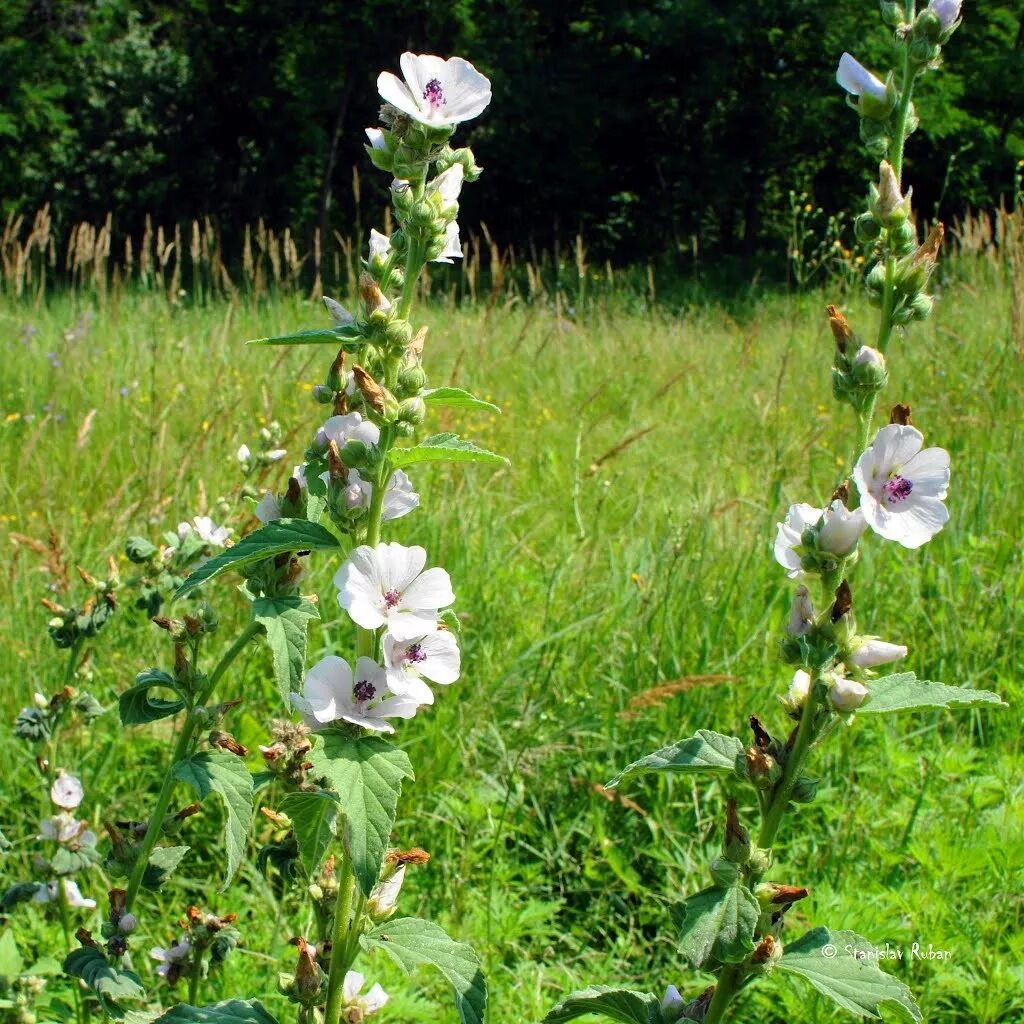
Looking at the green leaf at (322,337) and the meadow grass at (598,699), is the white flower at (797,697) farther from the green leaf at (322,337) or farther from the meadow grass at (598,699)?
the meadow grass at (598,699)

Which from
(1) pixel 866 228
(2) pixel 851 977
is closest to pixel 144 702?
(2) pixel 851 977

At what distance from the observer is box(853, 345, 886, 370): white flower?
100 centimetres

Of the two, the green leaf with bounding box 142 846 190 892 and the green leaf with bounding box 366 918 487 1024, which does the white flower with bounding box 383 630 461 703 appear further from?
the green leaf with bounding box 142 846 190 892

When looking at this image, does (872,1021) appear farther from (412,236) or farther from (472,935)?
(412,236)

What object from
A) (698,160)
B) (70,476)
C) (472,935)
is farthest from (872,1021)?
(698,160)

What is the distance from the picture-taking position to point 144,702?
3.94ft

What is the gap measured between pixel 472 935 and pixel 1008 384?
3.57 m

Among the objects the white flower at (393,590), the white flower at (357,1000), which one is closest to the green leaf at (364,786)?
the white flower at (393,590)

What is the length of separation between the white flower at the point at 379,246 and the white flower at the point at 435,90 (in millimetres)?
168

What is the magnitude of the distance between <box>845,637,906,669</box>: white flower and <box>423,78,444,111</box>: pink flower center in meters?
0.71

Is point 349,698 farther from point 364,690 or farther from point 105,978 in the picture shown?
point 105,978

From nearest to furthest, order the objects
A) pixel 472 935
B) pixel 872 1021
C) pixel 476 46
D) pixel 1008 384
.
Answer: pixel 872 1021
pixel 472 935
pixel 1008 384
pixel 476 46

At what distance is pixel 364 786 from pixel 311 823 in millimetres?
91

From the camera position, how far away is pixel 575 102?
1923cm
